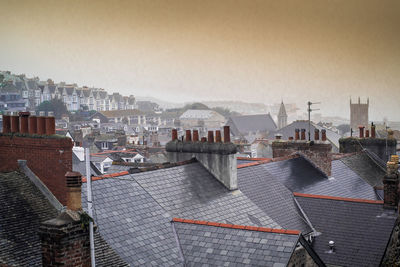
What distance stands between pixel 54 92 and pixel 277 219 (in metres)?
131

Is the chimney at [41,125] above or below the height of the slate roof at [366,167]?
above

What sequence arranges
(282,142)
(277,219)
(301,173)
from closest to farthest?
(277,219) < (301,173) < (282,142)

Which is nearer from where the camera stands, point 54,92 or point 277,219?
point 277,219

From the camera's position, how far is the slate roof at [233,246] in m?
12.0

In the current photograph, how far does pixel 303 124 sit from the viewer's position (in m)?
86.4

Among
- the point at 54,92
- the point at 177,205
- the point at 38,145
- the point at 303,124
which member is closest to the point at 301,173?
the point at 177,205

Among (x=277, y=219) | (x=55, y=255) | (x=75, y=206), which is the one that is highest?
(x=75, y=206)

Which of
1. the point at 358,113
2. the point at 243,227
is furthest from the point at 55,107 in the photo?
the point at 243,227

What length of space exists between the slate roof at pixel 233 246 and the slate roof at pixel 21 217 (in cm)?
385

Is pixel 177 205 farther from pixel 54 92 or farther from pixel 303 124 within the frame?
pixel 54 92

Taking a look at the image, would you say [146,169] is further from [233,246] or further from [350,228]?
[350,228]

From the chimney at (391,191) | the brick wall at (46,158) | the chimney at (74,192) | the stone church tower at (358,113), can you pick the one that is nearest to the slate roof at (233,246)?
the brick wall at (46,158)

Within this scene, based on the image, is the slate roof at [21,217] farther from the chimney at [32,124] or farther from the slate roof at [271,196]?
the slate roof at [271,196]

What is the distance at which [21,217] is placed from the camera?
40.4ft
